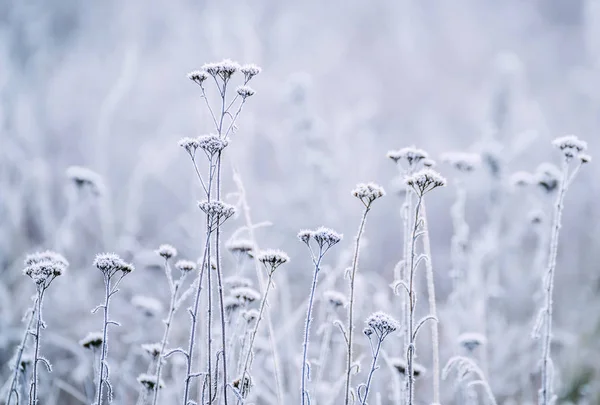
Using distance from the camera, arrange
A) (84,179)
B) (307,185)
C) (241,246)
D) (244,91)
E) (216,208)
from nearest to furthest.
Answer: (216,208)
(244,91)
(241,246)
(84,179)
(307,185)

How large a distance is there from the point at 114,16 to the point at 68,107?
5.93ft

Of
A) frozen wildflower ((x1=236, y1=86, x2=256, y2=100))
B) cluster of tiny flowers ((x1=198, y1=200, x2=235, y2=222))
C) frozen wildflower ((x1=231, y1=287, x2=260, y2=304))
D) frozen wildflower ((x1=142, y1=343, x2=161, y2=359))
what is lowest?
frozen wildflower ((x1=142, y1=343, x2=161, y2=359))

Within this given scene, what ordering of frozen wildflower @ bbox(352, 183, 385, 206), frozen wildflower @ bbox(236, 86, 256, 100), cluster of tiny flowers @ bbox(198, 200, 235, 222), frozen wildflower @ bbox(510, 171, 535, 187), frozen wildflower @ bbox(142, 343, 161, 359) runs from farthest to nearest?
1. frozen wildflower @ bbox(510, 171, 535, 187)
2. frozen wildflower @ bbox(142, 343, 161, 359)
3. frozen wildflower @ bbox(236, 86, 256, 100)
4. frozen wildflower @ bbox(352, 183, 385, 206)
5. cluster of tiny flowers @ bbox(198, 200, 235, 222)

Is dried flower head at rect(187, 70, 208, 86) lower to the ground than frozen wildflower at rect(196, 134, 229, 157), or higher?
higher

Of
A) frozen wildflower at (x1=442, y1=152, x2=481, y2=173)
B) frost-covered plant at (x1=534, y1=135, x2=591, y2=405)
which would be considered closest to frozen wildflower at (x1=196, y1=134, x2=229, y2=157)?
frost-covered plant at (x1=534, y1=135, x2=591, y2=405)

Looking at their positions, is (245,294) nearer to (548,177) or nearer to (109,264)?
(109,264)

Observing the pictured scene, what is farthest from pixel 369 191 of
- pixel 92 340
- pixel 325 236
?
pixel 92 340

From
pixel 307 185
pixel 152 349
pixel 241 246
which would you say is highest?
pixel 307 185

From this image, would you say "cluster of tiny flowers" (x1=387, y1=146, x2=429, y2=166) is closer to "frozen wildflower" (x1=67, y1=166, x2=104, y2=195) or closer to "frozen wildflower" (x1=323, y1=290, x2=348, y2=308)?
"frozen wildflower" (x1=323, y1=290, x2=348, y2=308)

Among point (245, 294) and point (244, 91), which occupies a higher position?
point (244, 91)

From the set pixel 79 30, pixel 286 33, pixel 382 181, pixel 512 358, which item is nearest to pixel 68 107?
pixel 79 30

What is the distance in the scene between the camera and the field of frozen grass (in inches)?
158

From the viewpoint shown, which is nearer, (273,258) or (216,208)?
(216,208)

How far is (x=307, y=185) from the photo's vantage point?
805 centimetres
